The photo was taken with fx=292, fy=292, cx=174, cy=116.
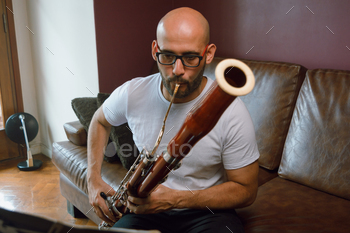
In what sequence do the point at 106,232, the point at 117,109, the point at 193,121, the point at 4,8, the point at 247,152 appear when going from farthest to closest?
1. the point at 4,8
2. the point at 117,109
3. the point at 247,152
4. the point at 193,121
5. the point at 106,232

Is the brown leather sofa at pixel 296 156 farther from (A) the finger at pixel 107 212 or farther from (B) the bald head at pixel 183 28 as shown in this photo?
(B) the bald head at pixel 183 28

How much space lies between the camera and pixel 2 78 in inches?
110

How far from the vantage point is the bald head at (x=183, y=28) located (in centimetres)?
100

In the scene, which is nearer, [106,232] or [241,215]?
[106,232]

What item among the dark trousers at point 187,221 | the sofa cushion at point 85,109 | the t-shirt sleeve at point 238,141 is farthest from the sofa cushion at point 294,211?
the sofa cushion at point 85,109

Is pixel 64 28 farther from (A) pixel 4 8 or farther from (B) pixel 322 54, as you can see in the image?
(B) pixel 322 54

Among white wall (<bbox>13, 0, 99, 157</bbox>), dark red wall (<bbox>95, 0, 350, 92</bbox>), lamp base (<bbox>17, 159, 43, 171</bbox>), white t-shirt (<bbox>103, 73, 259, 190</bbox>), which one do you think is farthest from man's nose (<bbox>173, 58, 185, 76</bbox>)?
lamp base (<bbox>17, 159, 43, 171</bbox>)

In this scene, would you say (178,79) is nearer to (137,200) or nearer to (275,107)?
(137,200)

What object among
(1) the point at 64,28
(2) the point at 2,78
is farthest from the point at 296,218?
(2) the point at 2,78

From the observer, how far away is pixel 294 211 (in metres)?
1.25

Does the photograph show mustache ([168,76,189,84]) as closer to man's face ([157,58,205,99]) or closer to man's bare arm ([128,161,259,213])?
man's face ([157,58,205,99])

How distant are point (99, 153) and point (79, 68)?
4.08 feet

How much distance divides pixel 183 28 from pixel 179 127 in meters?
0.38

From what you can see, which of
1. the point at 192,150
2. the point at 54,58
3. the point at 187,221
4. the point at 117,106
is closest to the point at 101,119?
the point at 117,106
